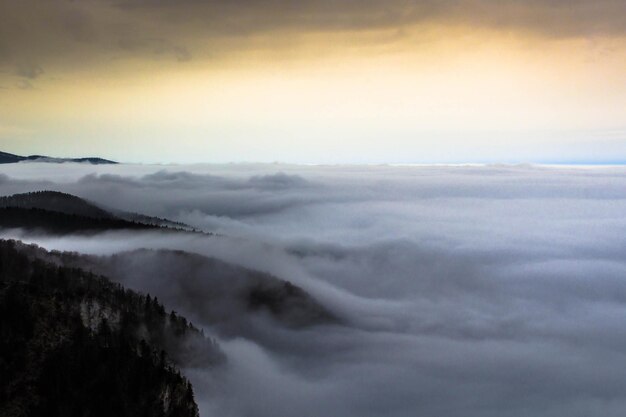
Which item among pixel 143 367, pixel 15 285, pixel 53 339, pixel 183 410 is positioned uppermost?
pixel 15 285

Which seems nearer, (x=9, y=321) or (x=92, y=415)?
(x=92, y=415)

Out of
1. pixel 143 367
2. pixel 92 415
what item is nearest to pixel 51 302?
pixel 143 367

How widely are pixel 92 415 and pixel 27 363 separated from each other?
22.4 meters

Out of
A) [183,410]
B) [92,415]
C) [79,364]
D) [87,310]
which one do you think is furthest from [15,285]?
[183,410]

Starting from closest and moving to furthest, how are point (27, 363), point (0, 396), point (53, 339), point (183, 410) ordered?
point (0, 396) → point (27, 363) → point (53, 339) → point (183, 410)

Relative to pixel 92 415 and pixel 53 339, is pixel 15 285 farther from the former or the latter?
pixel 92 415

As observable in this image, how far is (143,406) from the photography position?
15312cm

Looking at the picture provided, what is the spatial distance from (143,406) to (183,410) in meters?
18.0

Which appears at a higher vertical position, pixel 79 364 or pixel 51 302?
pixel 51 302

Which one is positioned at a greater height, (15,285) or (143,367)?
(15,285)

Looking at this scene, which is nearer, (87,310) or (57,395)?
(57,395)

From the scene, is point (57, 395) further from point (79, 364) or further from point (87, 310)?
point (87, 310)

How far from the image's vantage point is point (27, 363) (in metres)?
145

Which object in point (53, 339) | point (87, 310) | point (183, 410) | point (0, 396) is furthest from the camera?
point (87, 310)
